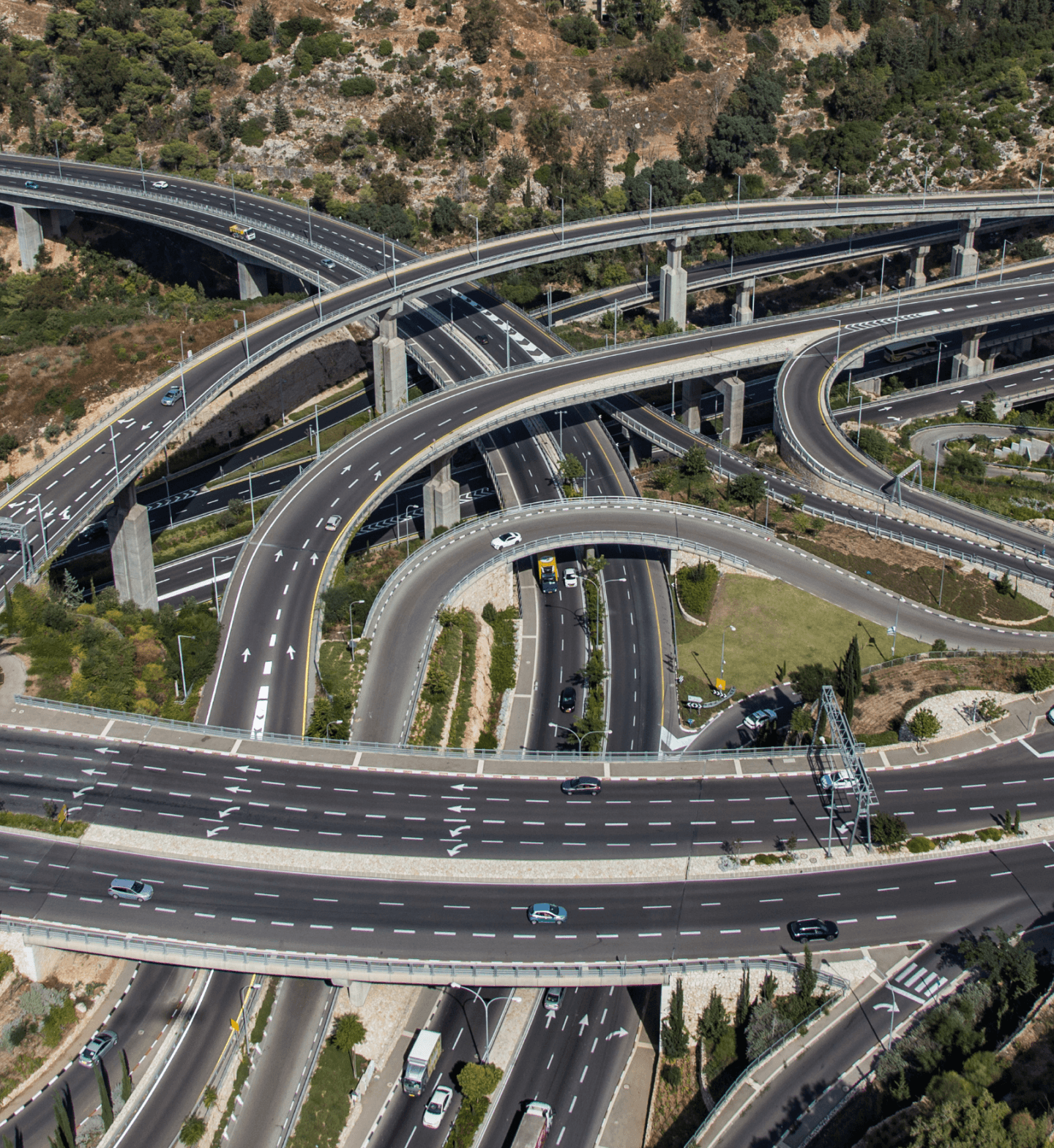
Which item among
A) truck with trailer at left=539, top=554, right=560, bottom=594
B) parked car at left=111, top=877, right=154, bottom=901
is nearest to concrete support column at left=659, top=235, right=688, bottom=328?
truck with trailer at left=539, top=554, right=560, bottom=594

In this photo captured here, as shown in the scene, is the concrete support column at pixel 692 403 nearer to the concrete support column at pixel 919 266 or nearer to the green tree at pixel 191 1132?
the concrete support column at pixel 919 266

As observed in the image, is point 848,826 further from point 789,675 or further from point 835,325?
point 835,325

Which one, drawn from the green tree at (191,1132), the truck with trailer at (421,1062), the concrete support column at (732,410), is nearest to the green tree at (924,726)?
the truck with trailer at (421,1062)

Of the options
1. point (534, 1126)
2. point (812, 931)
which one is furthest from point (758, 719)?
point (534, 1126)

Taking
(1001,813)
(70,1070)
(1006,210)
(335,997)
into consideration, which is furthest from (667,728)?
(1006,210)

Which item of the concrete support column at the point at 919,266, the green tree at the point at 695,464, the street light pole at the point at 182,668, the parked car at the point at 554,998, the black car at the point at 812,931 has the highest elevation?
the concrete support column at the point at 919,266

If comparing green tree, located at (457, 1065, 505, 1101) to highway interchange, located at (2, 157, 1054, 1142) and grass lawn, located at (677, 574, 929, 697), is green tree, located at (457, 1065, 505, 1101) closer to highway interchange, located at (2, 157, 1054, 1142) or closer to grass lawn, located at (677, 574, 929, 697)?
highway interchange, located at (2, 157, 1054, 1142)

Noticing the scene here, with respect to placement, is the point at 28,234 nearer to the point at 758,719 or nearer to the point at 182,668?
the point at 182,668

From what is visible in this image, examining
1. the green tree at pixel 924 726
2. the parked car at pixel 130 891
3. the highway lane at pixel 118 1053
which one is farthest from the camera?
the green tree at pixel 924 726
